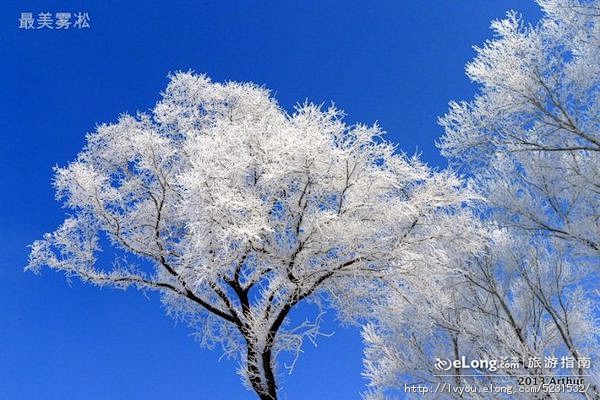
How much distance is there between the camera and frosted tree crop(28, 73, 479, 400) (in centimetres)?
618

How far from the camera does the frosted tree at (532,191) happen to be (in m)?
6.10

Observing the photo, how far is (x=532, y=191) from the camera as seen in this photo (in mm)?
6785

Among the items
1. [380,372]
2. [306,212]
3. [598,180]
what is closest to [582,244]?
[598,180]

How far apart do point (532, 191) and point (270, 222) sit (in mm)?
3249

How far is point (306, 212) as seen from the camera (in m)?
6.61

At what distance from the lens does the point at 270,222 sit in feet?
21.5

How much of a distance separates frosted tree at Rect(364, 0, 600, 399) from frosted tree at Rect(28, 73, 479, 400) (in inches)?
19.9

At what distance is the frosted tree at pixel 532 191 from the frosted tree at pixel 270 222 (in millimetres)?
506

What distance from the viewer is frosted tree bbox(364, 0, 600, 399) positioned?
20.0ft

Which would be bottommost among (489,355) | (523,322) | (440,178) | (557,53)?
(489,355)

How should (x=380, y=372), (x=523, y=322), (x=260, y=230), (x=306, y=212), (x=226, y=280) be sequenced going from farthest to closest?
1. (x=380, y=372)
2. (x=226, y=280)
3. (x=523, y=322)
4. (x=306, y=212)
5. (x=260, y=230)

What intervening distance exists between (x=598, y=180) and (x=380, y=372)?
4.70 meters

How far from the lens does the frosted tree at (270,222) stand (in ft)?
20.3

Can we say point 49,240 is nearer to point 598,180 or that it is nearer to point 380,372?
point 380,372
